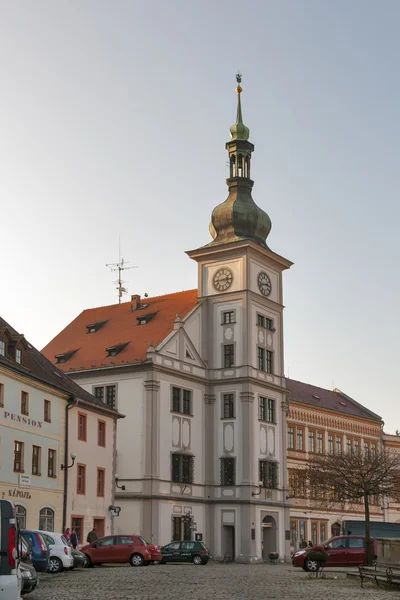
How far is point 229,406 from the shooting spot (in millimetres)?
67312

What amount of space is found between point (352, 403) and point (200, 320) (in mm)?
36216

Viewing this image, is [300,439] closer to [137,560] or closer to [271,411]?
[271,411]

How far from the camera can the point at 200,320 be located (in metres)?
69.1

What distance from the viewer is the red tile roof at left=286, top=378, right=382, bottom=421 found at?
8850 centimetres

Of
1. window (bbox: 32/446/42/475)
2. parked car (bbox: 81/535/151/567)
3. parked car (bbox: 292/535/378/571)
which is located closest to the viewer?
parked car (bbox: 81/535/151/567)

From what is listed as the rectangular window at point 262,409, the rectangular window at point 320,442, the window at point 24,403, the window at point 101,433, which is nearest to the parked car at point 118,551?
the window at point 24,403

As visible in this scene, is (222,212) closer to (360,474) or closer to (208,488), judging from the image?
(208,488)

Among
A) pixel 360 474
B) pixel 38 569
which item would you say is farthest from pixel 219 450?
pixel 38 569

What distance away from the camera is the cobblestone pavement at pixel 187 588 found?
23969 mm

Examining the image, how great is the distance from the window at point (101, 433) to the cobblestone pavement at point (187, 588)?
59.4 feet

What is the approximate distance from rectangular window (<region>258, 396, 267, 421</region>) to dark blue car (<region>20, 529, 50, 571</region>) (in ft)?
121

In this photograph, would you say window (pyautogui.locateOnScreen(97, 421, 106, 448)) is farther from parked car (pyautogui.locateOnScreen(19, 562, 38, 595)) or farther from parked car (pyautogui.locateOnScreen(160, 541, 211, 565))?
parked car (pyautogui.locateOnScreen(19, 562, 38, 595))

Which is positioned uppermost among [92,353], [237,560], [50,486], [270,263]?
[270,263]

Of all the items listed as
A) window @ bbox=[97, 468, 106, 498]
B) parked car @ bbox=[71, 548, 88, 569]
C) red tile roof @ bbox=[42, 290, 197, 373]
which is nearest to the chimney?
red tile roof @ bbox=[42, 290, 197, 373]
